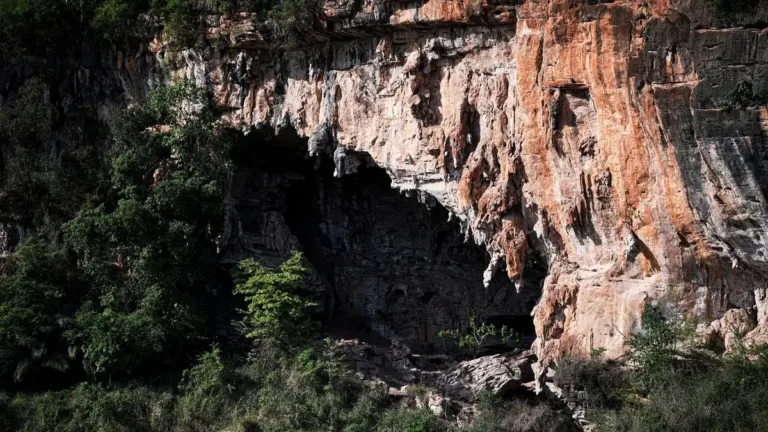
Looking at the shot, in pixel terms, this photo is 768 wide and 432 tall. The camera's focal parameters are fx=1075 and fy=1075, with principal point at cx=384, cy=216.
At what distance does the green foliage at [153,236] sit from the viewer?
58.5 feet

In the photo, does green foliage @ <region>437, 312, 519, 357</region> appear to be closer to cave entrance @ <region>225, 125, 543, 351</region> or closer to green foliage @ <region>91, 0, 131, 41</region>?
cave entrance @ <region>225, 125, 543, 351</region>

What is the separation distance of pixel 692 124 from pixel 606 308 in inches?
130

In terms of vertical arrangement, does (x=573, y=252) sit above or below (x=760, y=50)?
below

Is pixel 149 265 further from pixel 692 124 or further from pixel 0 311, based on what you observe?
pixel 692 124

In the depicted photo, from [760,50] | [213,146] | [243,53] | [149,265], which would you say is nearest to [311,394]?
[149,265]

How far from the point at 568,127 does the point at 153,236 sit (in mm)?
7616

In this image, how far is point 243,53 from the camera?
20000 millimetres

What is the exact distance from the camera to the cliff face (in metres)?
13.2

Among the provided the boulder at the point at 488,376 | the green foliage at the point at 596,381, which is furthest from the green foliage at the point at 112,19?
the green foliage at the point at 596,381

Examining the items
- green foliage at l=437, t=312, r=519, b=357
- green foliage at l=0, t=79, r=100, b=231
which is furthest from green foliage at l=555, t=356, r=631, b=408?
green foliage at l=0, t=79, r=100, b=231

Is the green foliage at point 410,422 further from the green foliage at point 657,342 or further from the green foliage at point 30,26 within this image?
the green foliage at point 30,26

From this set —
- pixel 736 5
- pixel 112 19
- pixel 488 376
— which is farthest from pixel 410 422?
pixel 112 19

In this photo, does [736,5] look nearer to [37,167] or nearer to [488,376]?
[488,376]

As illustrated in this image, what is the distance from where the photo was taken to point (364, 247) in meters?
21.5
